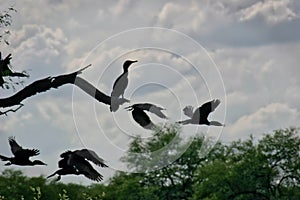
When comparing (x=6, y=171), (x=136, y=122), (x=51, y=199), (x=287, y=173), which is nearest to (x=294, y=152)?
(x=287, y=173)

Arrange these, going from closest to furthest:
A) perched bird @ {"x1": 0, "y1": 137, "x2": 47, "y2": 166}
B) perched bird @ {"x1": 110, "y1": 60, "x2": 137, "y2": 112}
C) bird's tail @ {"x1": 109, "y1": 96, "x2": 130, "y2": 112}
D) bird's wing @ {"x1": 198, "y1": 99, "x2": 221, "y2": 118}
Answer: bird's tail @ {"x1": 109, "y1": 96, "x2": 130, "y2": 112}
perched bird @ {"x1": 110, "y1": 60, "x2": 137, "y2": 112}
perched bird @ {"x1": 0, "y1": 137, "x2": 47, "y2": 166}
bird's wing @ {"x1": 198, "y1": 99, "x2": 221, "y2": 118}

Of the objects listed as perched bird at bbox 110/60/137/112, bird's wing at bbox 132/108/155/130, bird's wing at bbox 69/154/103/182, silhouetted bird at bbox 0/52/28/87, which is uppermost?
silhouetted bird at bbox 0/52/28/87

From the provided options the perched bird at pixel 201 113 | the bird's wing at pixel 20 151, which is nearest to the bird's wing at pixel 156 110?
the perched bird at pixel 201 113

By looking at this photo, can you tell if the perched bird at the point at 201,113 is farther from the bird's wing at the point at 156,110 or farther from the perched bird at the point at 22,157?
the perched bird at the point at 22,157

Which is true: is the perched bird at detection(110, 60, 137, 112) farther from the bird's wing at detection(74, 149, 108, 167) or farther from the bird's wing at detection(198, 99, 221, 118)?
the bird's wing at detection(198, 99, 221, 118)

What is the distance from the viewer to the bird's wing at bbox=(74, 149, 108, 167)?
3.87m

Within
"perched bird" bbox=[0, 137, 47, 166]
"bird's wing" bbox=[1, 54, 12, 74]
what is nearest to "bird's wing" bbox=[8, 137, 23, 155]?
"perched bird" bbox=[0, 137, 47, 166]

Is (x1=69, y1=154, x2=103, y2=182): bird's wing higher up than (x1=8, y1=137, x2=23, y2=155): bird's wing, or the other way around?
(x1=8, y1=137, x2=23, y2=155): bird's wing

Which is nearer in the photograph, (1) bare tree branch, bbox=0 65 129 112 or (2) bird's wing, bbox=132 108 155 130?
(1) bare tree branch, bbox=0 65 129 112

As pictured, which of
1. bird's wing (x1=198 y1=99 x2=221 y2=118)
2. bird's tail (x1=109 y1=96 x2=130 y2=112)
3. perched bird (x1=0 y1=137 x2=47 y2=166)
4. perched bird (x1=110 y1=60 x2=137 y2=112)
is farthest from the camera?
bird's wing (x1=198 y1=99 x2=221 y2=118)

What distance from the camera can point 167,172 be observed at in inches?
2660

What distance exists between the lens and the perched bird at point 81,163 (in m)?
3.88

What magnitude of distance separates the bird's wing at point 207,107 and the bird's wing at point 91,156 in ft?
1.90

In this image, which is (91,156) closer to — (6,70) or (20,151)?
(20,151)
